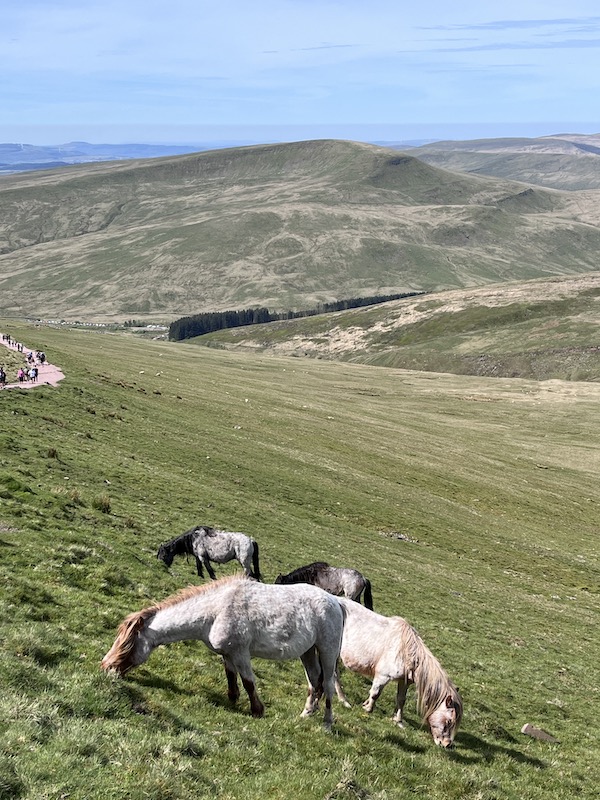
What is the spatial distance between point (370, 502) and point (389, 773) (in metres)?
37.2

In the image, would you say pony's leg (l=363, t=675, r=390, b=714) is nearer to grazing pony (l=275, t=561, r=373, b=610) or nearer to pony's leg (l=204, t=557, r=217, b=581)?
grazing pony (l=275, t=561, r=373, b=610)

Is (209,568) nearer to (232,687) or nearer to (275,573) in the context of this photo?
(275,573)

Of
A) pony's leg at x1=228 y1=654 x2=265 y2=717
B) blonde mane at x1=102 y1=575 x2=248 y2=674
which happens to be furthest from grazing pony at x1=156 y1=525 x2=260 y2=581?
blonde mane at x1=102 y1=575 x2=248 y2=674

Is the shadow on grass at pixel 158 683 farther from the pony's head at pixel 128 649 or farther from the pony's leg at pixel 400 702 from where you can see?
the pony's leg at pixel 400 702

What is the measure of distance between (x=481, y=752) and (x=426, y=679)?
102 inches

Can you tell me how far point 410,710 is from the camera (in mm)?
17891

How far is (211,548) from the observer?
27141mm

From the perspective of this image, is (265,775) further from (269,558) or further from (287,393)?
(287,393)

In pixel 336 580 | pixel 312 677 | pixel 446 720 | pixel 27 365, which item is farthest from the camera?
pixel 27 365

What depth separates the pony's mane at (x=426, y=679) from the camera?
15711 mm

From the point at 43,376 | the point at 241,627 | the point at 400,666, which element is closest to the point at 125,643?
the point at 241,627

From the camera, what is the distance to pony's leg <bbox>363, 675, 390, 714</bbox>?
1629 centimetres

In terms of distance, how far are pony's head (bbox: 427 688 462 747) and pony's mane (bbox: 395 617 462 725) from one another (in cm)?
2

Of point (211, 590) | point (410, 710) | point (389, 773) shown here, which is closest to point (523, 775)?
point (410, 710)
